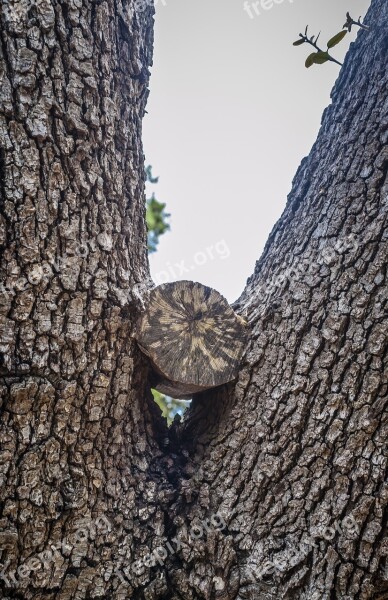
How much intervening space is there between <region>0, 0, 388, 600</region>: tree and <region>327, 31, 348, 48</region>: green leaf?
21 centimetres

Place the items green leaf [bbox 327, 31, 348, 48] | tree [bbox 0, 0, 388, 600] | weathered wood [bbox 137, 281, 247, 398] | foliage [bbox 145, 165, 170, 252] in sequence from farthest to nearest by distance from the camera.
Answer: foliage [bbox 145, 165, 170, 252], green leaf [bbox 327, 31, 348, 48], weathered wood [bbox 137, 281, 247, 398], tree [bbox 0, 0, 388, 600]

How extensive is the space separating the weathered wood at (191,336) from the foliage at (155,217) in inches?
125

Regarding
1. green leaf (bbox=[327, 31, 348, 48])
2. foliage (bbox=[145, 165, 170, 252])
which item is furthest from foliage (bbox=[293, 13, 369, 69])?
foliage (bbox=[145, 165, 170, 252])

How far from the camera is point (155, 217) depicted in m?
4.83

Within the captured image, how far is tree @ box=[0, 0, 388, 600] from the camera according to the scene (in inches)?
47.8

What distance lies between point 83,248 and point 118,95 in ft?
1.86

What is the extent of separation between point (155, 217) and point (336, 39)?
3351mm

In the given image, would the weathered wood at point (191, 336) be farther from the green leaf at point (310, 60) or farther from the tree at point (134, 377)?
the green leaf at point (310, 60)

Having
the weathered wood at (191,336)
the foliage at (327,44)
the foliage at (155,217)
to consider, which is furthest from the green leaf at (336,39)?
the foliage at (155,217)

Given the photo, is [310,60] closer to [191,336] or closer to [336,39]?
[336,39]

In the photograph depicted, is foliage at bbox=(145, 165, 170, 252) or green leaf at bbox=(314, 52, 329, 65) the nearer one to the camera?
green leaf at bbox=(314, 52, 329, 65)

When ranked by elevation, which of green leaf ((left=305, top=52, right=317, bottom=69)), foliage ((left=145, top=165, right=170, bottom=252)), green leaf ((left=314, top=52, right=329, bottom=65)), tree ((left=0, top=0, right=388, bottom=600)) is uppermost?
foliage ((left=145, top=165, right=170, bottom=252))

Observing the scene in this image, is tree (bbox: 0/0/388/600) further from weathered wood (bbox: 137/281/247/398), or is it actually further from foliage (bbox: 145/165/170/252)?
foliage (bbox: 145/165/170/252)

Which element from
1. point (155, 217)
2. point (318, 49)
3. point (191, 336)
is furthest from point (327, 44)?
point (155, 217)
